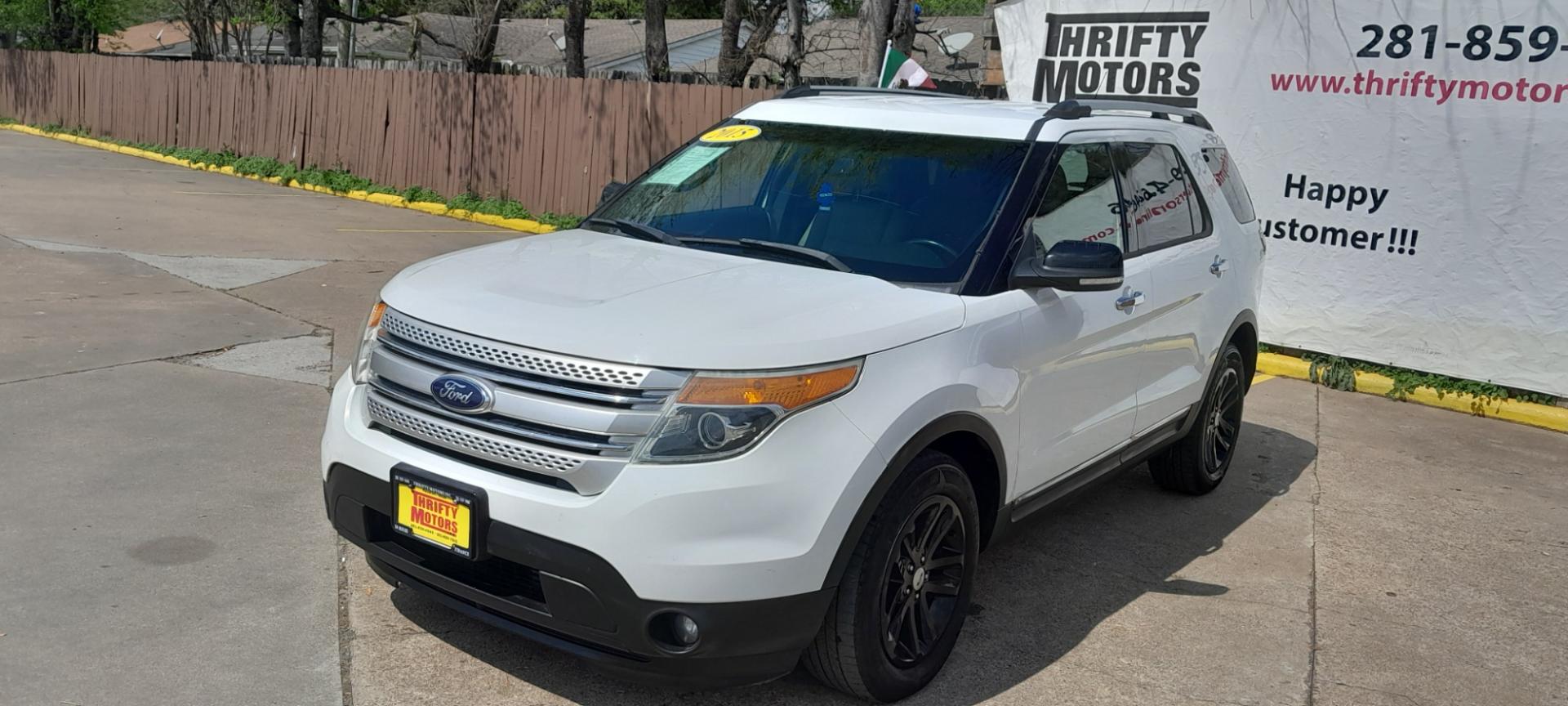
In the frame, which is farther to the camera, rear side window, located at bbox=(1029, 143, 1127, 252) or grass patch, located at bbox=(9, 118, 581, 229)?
grass patch, located at bbox=(9, 118, 581, 229)

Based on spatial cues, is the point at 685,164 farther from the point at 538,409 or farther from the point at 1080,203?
the point at 538,409

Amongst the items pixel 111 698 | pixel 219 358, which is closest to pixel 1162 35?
pixel 219 358

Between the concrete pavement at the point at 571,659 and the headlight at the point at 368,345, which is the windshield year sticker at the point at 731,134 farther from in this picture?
the concrete pavement at the point at 571,659

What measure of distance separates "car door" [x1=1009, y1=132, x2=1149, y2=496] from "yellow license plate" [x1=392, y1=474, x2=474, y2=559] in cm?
184

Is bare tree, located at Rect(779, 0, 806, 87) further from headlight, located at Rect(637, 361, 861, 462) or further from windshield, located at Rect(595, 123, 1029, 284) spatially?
headlight, located at Rect(637, 361, 861, 462)

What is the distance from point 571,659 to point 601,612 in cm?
84

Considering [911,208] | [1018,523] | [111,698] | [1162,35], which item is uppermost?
[1162,35]

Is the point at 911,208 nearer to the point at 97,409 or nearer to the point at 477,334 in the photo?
the point at 477,334

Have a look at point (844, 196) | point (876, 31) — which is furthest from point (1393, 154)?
point (844, 196)

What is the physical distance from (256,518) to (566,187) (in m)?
11.5

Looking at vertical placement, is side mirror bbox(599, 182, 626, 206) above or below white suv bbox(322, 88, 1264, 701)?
above

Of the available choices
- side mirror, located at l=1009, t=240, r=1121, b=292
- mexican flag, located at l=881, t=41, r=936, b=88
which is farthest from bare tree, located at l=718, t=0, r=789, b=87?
side mirror, located at l=1009, t=240, r=1121, b=292

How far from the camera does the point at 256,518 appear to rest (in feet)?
17.2

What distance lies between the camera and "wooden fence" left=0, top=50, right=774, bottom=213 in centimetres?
1555
